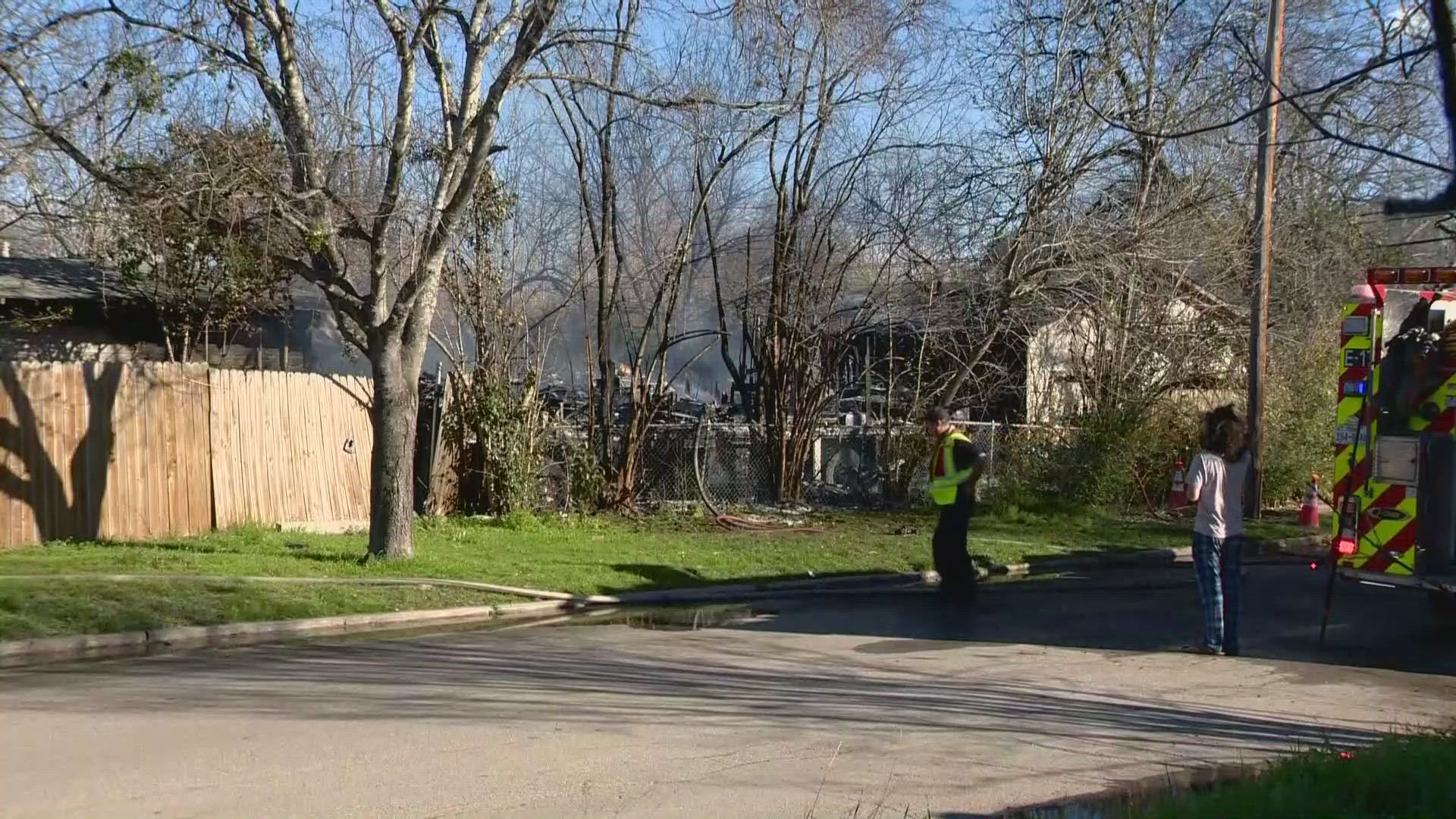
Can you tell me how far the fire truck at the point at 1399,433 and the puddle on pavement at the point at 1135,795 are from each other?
16.0 feet

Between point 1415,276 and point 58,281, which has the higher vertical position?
point 58,281

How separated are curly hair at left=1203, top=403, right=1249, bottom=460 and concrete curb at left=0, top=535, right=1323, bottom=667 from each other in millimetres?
5166

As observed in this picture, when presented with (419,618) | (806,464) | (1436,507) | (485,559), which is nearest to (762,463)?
(806,464)

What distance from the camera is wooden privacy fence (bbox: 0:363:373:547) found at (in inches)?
534

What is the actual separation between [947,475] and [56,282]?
13.0 m

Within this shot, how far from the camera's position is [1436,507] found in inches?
428

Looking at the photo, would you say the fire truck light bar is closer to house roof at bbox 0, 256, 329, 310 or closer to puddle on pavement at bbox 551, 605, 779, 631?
puddle on pavement at bbox 551, 605, 779, 631

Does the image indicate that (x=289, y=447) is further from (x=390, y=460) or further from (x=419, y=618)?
(x=419, y=618)

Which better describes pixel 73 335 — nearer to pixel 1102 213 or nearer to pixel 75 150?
pixel 75 150

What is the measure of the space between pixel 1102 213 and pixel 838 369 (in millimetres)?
4908

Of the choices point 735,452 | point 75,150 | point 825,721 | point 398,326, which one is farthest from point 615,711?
point 735,452

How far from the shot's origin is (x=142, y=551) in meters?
13.4

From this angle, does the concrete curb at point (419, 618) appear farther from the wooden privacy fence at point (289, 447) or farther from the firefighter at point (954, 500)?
the wooden privacy fence at point (289, 447)

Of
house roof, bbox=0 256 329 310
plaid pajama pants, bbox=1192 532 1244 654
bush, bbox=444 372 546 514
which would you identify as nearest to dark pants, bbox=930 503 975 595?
plaid pajama pants, bbox=1192 532 1244 654
